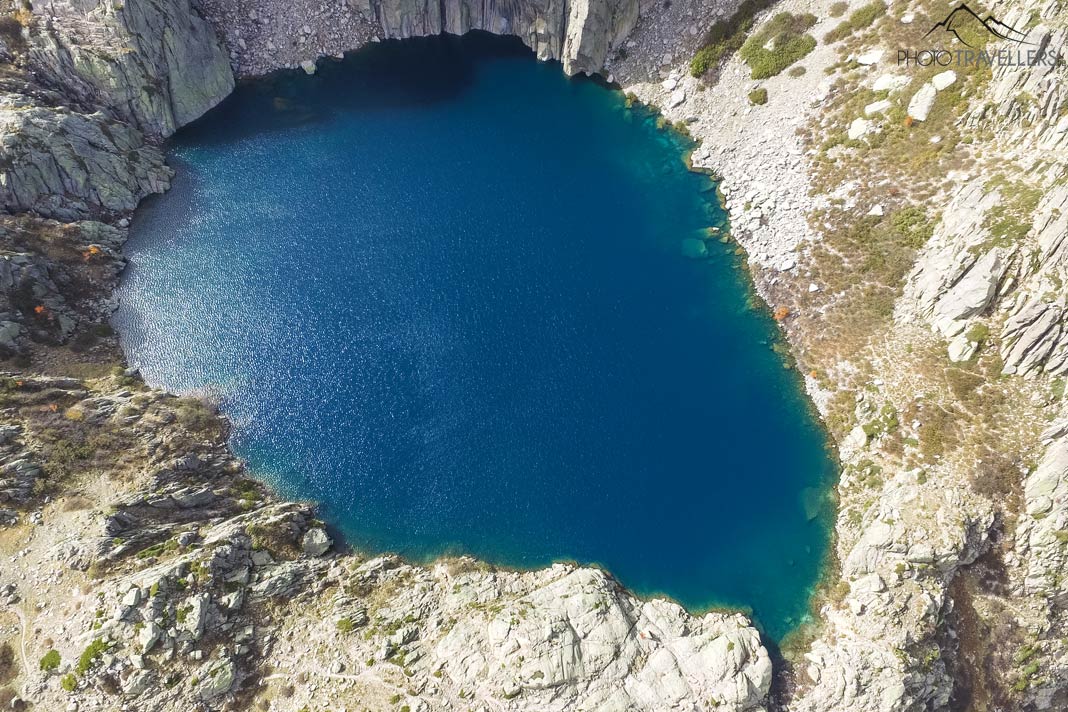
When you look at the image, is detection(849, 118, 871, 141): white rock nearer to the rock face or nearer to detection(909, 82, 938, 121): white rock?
detection(909, 82, 938, 121): white rock

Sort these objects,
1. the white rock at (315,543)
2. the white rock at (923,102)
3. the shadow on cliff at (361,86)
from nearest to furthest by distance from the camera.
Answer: the white rock at (315,543) → the white rock at (923,102) → the shadow on cliff at (361,86)

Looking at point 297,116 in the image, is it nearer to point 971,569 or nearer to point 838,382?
point 838,382

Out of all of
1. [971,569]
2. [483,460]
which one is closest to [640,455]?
[483,460]

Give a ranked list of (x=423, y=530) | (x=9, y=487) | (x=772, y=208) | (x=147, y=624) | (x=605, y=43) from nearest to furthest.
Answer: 1. (x=147, y=624)
2. (x=9, y=487)
3. (x=423, y=530)
4. (x=772, y=208)
5. (x=605, y=43)

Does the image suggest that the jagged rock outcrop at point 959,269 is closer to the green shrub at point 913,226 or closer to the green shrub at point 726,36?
the green shrub at point 913,226

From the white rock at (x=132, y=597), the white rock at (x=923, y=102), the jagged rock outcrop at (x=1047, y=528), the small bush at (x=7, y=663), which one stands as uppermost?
the white rock at (x=923, y=102)

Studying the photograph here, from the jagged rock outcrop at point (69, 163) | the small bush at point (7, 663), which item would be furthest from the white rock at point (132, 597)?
the jagged rock outcrop at point (69, 163)

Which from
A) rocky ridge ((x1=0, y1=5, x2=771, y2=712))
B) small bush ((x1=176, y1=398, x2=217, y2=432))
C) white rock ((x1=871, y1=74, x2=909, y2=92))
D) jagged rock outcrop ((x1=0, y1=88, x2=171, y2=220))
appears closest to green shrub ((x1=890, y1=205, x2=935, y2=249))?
white rock ((x1=871, y1=74, x2=909, y2=92))
